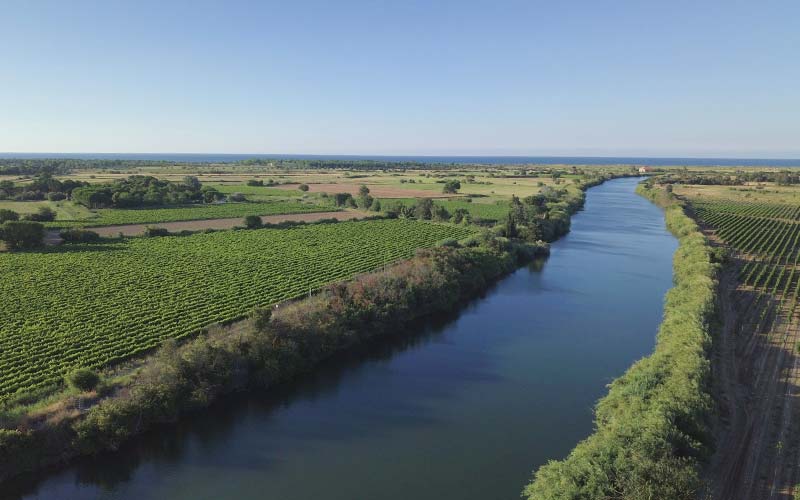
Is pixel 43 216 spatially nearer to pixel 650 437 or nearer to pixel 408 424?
pixel 408 424

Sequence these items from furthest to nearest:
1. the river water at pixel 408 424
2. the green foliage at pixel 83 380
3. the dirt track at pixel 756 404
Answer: the green foliage at pixel 83 380
the river water at pixel 408 424
the dirt track at pixel 756 404

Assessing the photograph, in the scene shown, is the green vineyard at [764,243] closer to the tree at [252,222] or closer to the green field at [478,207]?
the green field at [478,207]

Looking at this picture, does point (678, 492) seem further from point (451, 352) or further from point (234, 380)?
point (234, 380)

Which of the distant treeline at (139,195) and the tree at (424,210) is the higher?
the distant treeline at (139,195)

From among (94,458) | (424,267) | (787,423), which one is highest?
(424,267)

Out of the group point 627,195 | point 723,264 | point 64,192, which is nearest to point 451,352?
point 723,264

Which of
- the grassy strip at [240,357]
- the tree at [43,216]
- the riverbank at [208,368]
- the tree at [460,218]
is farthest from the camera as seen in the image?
the tree at [460,218]

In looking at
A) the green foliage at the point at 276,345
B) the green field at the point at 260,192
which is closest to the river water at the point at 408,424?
the green foliage at the point at 276,345
